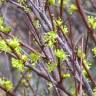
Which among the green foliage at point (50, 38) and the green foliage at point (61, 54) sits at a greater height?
the green foliage at point (50, 38)

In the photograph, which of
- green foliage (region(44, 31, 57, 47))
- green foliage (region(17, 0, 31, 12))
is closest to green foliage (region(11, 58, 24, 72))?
green foliage (region(44, 31, 57, 47))

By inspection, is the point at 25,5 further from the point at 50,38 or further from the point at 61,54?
the point at 61,54

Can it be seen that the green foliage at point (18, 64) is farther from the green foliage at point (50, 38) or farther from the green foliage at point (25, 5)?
the green foliage at point (25, 5)

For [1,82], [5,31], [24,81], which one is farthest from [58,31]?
[24,81]

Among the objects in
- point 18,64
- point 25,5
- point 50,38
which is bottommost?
point 18,64

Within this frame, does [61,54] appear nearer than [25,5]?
Yes

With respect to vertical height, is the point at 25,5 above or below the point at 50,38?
above

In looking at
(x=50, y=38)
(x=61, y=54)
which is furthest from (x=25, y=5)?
(x=61, y=54)

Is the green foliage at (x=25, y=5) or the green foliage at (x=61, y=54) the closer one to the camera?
the green foliage at (x=61, y=54)

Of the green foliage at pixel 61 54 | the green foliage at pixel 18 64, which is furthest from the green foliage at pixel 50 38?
the green foliage at pixel 18 64

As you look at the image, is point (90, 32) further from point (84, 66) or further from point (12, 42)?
point (12, 42)

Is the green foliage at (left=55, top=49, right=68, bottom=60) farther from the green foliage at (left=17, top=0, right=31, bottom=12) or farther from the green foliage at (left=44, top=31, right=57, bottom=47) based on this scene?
the green foliage at (left=17, top=0, right=31, bottom=12)

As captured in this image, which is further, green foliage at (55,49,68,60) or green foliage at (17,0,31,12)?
green foliage at (17,0,31,12)
